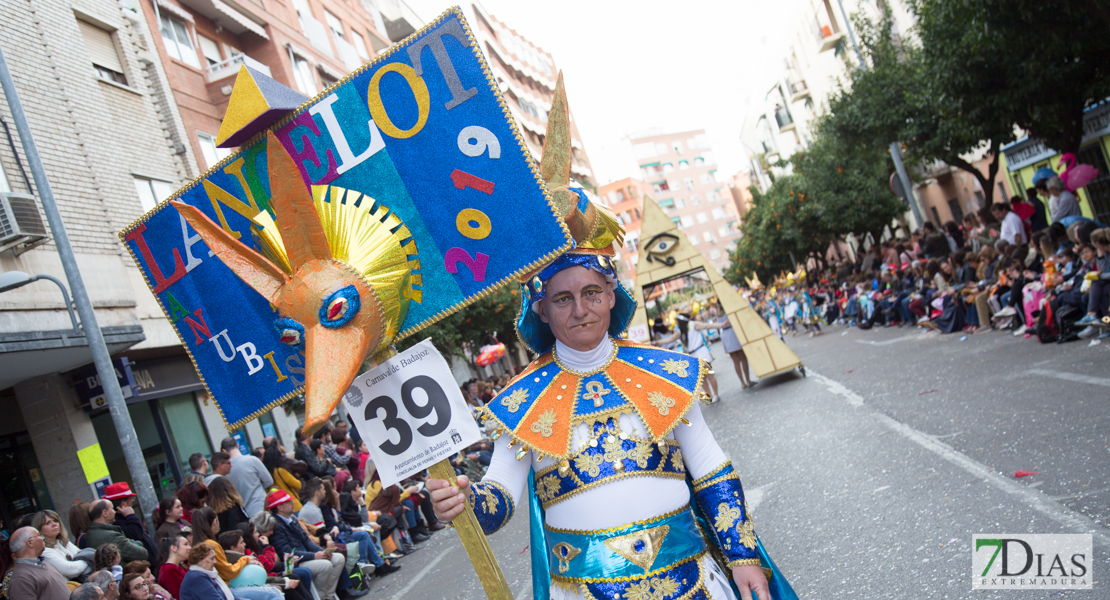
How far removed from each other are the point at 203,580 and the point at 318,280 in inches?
197

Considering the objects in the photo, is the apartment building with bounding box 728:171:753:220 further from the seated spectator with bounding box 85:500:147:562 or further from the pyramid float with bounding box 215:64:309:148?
the pyramid float with bounding box 215:64:309:148

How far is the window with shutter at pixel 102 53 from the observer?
49.7ft

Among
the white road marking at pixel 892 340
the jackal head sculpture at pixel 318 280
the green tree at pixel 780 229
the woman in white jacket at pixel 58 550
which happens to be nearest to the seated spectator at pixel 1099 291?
the white road marking at pixel 892 340

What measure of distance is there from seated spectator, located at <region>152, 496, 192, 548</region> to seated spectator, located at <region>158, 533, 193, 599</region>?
0.20 meters

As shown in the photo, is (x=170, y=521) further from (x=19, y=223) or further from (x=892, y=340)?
(x=892, y=340)

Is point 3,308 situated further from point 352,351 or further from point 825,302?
point 825,302

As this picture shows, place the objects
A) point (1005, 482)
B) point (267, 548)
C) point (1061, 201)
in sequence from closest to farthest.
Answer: point (1005, 482) < point (267, 548) < point (1061, 201)

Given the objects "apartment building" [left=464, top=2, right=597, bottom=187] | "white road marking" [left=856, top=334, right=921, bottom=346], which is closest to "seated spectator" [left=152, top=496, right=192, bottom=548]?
"white road marking" [left=856, top=334, right=921, bottom=346]

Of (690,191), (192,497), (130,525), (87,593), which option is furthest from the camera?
(690,191)

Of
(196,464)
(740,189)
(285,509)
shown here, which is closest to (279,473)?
(196,464)

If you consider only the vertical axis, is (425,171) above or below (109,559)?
above

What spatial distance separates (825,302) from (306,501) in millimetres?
24186

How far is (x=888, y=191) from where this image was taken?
31422 mm

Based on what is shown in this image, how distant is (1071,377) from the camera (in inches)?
319
